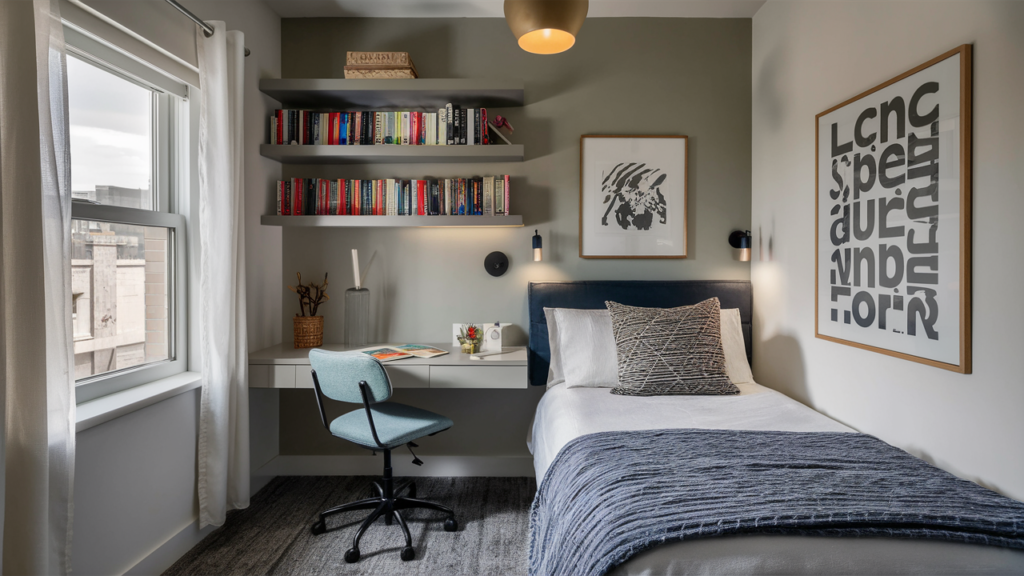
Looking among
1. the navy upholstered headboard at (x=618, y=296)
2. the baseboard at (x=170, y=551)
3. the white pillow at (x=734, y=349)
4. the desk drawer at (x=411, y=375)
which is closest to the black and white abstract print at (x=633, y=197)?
the navy upholstered headboard at (x=618, y=296)

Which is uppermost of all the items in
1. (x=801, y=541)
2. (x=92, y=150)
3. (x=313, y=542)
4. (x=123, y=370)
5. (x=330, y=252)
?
(x=92, y=150)

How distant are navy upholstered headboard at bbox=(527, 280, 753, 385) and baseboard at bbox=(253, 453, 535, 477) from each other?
54cm

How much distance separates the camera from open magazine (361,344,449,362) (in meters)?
2.56

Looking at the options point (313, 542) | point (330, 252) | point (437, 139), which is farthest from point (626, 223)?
point (313, 542)

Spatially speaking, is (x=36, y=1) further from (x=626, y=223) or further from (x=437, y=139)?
(x=626, y=223)

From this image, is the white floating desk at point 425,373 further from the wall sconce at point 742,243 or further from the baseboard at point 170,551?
the wall sconce at point 742,243

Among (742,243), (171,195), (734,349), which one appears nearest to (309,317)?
(171,195)

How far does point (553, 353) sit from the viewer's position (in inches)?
107

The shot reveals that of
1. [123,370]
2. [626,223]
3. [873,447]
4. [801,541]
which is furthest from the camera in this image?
[626,223]

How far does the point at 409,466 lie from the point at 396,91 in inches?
83.7

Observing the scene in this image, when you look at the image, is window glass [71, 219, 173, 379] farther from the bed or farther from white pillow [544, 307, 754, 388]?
white pillow [544, 307, 754, 388]

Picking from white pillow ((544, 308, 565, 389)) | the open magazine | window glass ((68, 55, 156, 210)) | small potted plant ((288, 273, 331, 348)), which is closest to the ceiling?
window glass ((68, 55, 156, 210))

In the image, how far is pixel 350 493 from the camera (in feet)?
9.01

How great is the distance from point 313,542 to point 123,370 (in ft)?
3.48
